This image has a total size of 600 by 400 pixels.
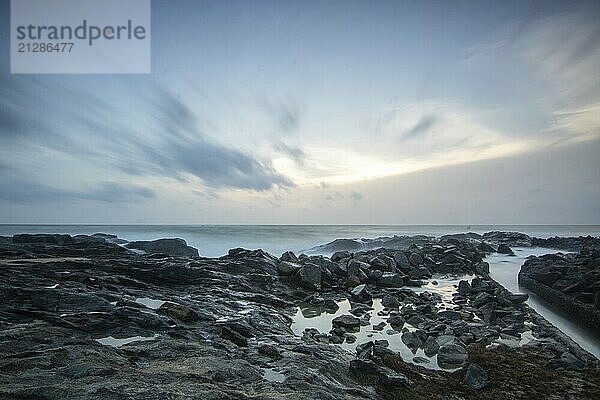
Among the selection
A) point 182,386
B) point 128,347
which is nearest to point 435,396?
point 182,386

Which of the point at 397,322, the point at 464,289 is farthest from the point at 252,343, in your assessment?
the point at 464,289

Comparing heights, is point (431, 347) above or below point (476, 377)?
below

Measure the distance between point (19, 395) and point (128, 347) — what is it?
80.2 inches

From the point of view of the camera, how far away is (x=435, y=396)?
505 centimetres

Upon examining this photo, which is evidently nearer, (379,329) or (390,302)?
(379,329)

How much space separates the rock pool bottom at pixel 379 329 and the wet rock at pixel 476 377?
1.68 ft

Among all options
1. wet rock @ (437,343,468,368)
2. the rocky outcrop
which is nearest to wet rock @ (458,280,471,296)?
the rocky outcrop

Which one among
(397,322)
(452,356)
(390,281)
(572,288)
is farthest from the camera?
(390,281)

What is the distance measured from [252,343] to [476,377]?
4.08 meters

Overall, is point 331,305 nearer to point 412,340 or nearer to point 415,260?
point 412,340

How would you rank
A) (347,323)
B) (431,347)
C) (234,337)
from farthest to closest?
1. (347,323)
2. (431,347)
3. (234,337)

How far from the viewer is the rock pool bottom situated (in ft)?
22.5

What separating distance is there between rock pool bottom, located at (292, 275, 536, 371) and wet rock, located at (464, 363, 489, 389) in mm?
513

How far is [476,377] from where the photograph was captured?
18.3 ft
